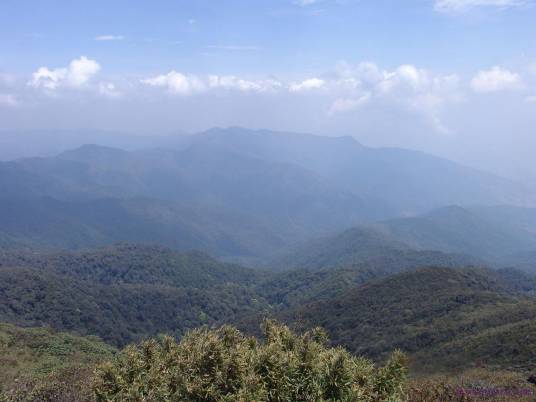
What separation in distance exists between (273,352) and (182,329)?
135784mm

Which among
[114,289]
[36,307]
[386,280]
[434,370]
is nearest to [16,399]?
[434,370]

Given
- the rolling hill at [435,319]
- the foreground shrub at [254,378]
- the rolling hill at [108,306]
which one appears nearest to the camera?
the foreground shrub at [254,378]

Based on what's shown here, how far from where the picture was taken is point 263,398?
16.1m

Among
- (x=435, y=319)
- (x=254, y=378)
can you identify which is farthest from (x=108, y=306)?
(x=254, y=378)

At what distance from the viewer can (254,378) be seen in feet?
53.7

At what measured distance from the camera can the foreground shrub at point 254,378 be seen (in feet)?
54.4

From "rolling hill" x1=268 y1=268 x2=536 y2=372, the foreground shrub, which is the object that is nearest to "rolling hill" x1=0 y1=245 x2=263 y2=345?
"rolling hill" x1=268 y1=268 x2=536 y2=372

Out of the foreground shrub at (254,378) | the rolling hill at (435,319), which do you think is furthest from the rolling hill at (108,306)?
the foreground shrub at (254,378)

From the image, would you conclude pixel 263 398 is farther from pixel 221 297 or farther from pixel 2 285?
pixel 221 297

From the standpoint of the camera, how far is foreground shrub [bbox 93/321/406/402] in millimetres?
16594

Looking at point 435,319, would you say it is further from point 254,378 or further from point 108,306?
point 108,306

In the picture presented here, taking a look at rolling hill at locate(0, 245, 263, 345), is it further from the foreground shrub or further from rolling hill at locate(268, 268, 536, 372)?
the foreground shrub

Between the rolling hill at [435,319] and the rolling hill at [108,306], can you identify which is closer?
the rolling hill at [435,319]

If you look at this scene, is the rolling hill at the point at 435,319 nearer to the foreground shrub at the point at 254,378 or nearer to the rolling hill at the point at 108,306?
the foreground shrub at the point at 254,378
